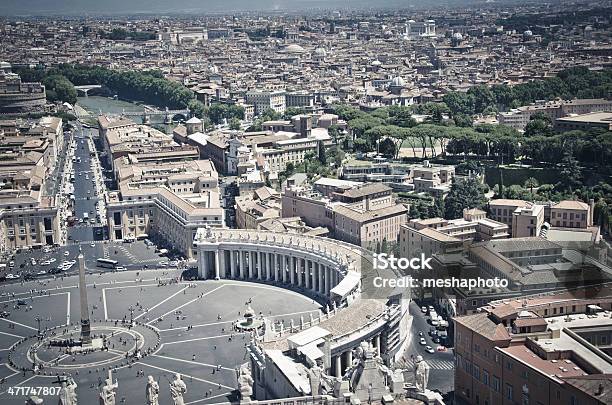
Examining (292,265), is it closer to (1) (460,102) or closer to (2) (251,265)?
(2) (251,265)

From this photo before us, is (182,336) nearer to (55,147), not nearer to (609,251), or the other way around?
(609,251)

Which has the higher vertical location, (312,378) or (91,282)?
(312,378)

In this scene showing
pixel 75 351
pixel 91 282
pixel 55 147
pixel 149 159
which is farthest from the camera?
pixel 55 147

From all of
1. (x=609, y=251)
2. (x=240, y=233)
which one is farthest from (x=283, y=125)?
(x=609, y=251)

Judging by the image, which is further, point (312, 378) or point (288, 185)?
point (288, 185)

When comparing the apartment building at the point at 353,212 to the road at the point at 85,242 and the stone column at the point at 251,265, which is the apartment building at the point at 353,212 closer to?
the stone column at the point at 251,265

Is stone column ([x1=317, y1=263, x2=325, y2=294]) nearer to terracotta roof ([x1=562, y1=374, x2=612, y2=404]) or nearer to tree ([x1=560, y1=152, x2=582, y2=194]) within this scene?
terracotta roof ([x1=562, y1=374, x2=612, y2=404])

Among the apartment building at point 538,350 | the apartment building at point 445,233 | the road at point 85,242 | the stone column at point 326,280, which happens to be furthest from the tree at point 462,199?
the apartment building at point 538,350
